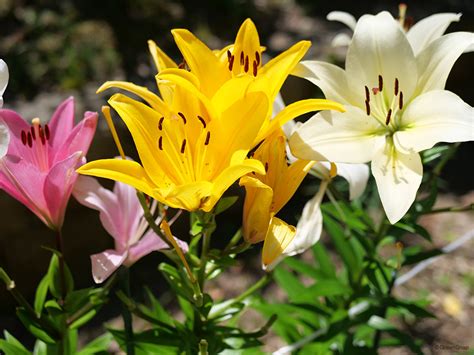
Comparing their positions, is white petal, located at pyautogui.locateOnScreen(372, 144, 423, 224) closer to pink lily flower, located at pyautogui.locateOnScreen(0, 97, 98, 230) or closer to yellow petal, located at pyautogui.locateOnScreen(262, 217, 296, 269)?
yellow petal, located at pyautogui.locateOnScreen(262, 217, 296, 269)

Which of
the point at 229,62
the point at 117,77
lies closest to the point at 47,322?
the point at 229,62

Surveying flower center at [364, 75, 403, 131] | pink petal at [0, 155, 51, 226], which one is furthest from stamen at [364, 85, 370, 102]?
pink petal at [0, 155, 51, 226]

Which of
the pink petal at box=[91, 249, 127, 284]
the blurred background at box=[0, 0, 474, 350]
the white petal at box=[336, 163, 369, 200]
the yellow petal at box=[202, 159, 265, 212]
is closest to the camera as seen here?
the yellow petal at box=[202, 159, 265, 212]

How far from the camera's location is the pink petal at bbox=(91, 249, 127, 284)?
0.65 m

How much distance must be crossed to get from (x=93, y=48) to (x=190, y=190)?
216 cm

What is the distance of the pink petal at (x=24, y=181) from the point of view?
0.65m

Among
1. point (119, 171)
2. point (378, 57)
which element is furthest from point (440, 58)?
point (119, 171)

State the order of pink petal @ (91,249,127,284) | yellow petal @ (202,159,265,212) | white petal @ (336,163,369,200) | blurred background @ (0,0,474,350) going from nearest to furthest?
1. yellow petal @ (202,159,265,212)
2. pink petal @ (91,249,127,284)
3. white petal @ (336,163,369,200)
4. blurred background @ (0,0,474,350)

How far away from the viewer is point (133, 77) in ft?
8.21

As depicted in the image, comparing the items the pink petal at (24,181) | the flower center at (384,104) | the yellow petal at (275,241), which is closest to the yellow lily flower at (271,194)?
the yellow petal at (275,241)

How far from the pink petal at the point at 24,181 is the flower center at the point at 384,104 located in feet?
1.18

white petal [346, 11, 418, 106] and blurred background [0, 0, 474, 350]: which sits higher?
white petal [346, 11, 418, 106]

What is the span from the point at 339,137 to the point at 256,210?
0.12 meters

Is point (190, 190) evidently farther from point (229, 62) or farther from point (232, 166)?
point (229, 62)
